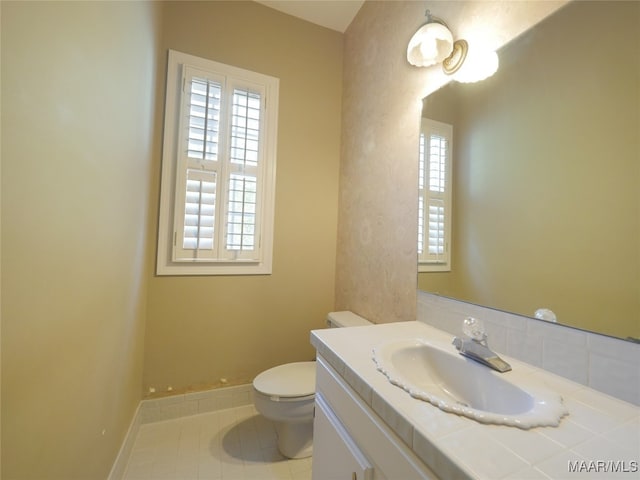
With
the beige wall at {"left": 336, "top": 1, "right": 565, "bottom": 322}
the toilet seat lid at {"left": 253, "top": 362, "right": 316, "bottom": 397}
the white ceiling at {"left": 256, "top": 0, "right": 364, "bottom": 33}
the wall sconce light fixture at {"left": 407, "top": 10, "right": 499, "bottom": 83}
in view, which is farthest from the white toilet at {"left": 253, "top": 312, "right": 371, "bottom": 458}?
the white ceiling at {"left": 256, "top": 0, "right": 364, "bottom": 33}

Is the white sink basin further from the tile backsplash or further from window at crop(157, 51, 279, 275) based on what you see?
window at crop(157, 51, 279, 275)

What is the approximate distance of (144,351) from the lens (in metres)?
1.71

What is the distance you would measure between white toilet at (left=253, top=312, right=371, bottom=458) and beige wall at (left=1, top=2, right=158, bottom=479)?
26.9 inches

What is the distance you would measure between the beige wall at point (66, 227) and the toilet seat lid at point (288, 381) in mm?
684

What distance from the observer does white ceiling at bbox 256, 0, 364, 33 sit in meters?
1.94

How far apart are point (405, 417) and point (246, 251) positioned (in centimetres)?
157

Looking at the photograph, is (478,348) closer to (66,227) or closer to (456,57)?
(456,57)

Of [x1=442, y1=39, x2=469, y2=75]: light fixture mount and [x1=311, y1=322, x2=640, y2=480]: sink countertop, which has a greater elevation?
[x1=442, y1=39, x2=469, y2=75]: light fixture mount

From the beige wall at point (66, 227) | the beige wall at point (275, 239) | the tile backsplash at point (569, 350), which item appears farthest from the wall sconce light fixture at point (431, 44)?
the beige wall at point (66, 227)

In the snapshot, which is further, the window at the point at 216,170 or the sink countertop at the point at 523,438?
the window at the point at 216,170

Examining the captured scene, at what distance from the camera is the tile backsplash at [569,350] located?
2.07ft

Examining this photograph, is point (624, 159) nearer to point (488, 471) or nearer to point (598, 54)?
point (598, 54)

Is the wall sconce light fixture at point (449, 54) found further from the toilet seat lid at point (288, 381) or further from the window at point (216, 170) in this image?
the toilet seat lid at point (288, 381)

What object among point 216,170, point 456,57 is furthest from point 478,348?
point 216,170
